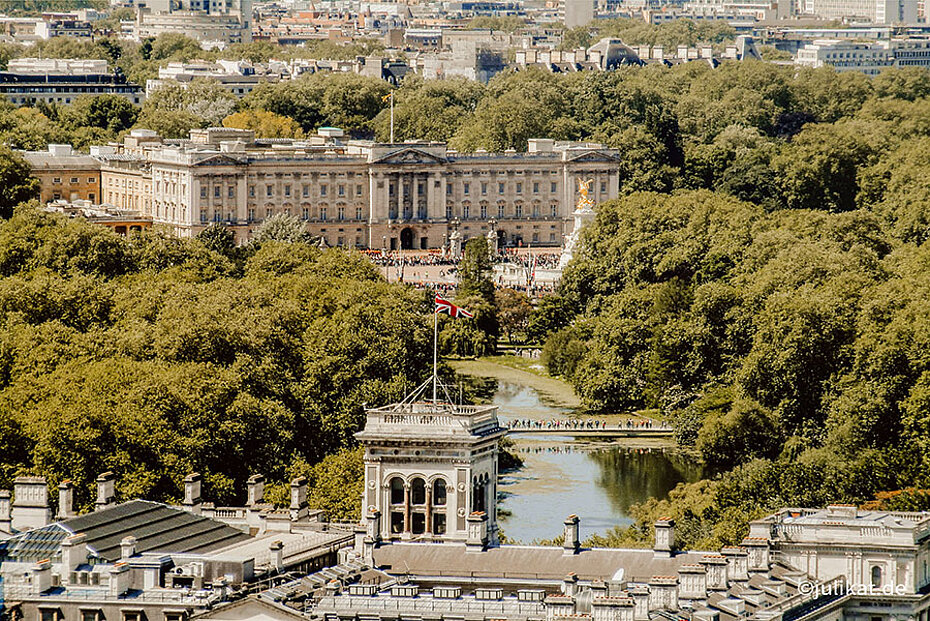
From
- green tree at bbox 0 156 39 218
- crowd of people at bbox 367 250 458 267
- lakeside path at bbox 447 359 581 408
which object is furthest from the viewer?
crowd of people at bbox 367 250 458 267

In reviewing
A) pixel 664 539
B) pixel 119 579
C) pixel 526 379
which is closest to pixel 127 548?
pixel 119 579

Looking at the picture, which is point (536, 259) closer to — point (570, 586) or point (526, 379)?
point (526, 379)

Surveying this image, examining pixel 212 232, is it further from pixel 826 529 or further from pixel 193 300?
pixel 826 529

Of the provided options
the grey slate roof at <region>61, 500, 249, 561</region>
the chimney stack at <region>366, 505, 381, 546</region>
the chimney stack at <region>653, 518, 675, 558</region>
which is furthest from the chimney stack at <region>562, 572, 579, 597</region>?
the grey slate roof at <region>61, 500, 249, 561</region>

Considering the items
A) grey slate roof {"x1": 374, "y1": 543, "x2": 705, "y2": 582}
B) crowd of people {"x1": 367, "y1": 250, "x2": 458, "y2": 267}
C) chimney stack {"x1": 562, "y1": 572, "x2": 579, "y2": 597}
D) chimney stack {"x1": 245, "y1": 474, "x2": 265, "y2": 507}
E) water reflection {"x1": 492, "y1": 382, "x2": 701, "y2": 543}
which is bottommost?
crowd of people {"x1": 367, "y1": 250, "x2": 458, "y2": 267}

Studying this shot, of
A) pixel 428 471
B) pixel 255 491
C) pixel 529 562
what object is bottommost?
pixel 255 491

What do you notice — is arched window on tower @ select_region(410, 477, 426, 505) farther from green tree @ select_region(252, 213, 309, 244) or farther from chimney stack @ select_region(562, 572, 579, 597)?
Answer: green tree @ select_region(252, 213, 309, 244)

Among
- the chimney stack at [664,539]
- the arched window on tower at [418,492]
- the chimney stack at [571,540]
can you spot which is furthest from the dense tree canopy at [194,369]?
the chimney stack at [664,539]
